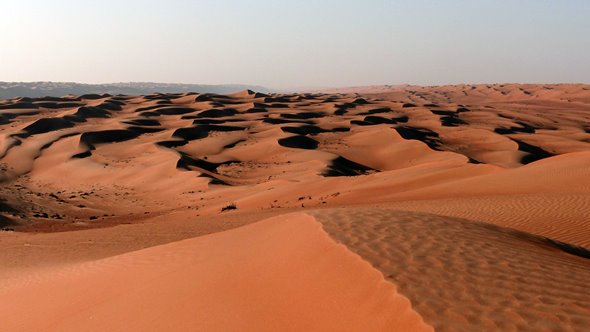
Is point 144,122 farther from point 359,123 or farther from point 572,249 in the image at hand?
point 572,249

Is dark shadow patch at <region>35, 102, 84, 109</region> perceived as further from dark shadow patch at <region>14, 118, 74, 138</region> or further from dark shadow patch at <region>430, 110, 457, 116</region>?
dark shadow patch at <region>430, 110, 457, 116</region>

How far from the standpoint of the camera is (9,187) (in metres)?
23.4

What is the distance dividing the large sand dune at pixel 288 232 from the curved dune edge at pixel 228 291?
0.08 ft

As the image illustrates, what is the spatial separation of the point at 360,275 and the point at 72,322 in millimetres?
3267

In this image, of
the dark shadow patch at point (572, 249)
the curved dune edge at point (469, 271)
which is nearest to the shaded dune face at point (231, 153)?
the dark shadow patch at point (572, 249)

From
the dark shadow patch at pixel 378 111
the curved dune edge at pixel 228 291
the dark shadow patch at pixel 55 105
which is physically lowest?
the dark shadow patch at pixel 378 111

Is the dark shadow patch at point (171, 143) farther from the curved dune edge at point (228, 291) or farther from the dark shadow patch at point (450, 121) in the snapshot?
the curved dune edge at point (228, 291)

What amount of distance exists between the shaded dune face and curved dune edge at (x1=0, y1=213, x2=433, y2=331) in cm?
755

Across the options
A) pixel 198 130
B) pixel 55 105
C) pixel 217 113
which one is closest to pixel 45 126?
pixel 198 130

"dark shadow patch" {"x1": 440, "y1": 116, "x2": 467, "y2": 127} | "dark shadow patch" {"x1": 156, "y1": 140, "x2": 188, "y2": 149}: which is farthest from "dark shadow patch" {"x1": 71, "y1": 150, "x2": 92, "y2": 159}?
"dark shadow patch" {"x1": 440, "y1": 116, "x2": 467, "y2": 127}

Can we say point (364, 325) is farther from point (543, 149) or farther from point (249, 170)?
point (543, 149)

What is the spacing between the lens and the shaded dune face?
18062mm

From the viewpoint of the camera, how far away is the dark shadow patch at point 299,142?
101ft

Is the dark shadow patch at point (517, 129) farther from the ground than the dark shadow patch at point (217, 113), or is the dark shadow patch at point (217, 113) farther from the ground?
the dark shadow patch at point (217, 113)
